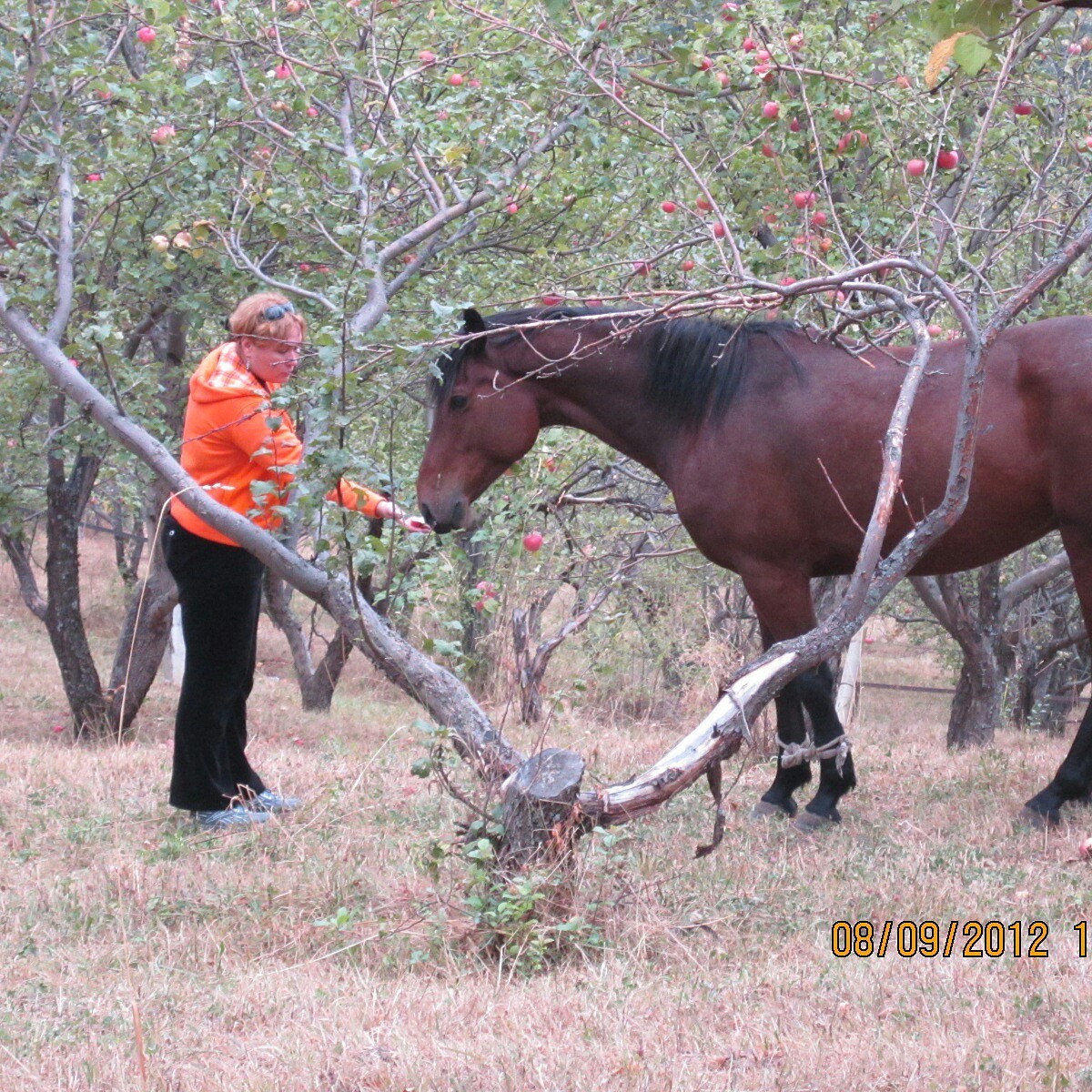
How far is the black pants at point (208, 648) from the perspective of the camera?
16.8 feet

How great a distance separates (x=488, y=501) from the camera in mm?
7047

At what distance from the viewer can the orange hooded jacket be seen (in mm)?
4805

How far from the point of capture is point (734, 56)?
5.88 metres

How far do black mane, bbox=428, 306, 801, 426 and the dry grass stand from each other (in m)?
1.78

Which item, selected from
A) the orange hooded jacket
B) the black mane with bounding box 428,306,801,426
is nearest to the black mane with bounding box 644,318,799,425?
the black mane with bounding box 428,306,801,426

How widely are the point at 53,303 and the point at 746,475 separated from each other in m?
3.45

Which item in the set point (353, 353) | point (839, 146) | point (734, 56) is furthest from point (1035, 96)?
point (353, 353)

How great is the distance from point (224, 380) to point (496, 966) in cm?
258

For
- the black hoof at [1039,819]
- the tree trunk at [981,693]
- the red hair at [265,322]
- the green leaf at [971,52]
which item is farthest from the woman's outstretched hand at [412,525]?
the tree trunk at [981,693]

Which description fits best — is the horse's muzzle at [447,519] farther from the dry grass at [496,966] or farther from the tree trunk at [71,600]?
the tree trunk at [71,600]

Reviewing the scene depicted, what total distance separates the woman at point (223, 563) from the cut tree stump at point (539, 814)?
1324 millimetres

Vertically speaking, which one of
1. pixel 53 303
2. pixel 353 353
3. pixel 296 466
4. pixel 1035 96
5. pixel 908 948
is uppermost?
pixel 1035 96

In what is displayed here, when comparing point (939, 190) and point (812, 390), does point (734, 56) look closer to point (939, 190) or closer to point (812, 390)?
point (812, 390)

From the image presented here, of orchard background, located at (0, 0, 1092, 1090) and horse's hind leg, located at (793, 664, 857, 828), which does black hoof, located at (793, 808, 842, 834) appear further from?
orchard background, located at (0, 0, 1092, 1090)
